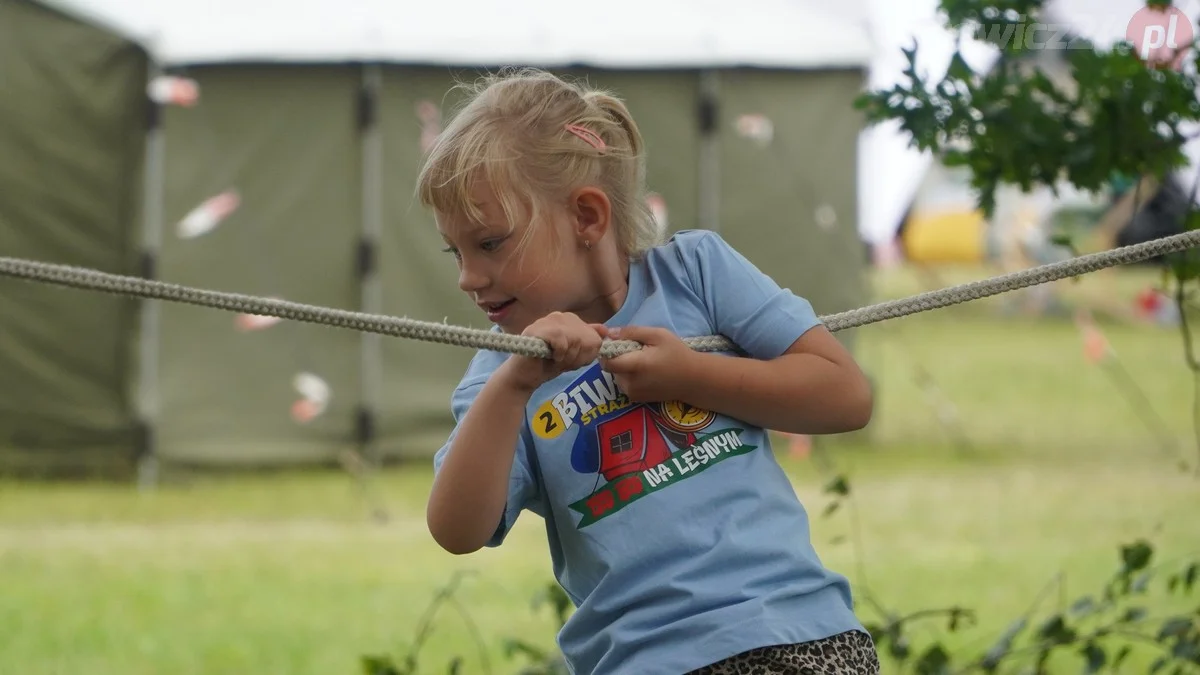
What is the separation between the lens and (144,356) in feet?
28.0

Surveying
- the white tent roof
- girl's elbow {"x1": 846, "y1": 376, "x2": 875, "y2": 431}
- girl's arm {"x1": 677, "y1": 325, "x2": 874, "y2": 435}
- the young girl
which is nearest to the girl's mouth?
the young girl

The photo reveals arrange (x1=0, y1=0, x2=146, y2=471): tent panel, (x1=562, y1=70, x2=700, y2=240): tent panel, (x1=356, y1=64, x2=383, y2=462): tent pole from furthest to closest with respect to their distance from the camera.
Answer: (x1=562, y1=70, x2=700, y2=240): tent panel, (x1=356, y1=64, x2=383, y2=462): tent pole, (x1=0, y1=0, x2=146, y2=471): tent panel

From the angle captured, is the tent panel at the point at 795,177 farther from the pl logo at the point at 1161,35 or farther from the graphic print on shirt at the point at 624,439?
the graphic print on shirt at the point at 624,439

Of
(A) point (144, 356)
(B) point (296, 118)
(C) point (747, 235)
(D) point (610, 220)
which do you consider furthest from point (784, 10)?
(D) point (610, 220)

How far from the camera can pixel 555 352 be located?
1.94 m

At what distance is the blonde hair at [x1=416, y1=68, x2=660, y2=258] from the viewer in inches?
84.4

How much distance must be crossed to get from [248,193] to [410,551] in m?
2.78

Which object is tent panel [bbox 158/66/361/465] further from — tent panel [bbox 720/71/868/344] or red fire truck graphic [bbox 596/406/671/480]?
red fire truck graphic [bbox 596/406/671/480]

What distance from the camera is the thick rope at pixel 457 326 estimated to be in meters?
1.79

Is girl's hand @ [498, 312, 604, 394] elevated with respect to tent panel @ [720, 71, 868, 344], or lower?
lower

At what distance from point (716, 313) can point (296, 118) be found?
6743 mm

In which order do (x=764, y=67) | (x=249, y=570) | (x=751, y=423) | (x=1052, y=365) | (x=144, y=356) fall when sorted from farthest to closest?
(x=1052, y=365) < (x=764, y=67) < (x=144, y=356) < (x=249, y=570) < (x=751, y=423)

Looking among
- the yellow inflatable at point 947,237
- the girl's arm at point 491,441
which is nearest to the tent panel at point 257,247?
the girl's arm at point 491,441

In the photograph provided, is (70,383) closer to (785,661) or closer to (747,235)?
(747,235)
